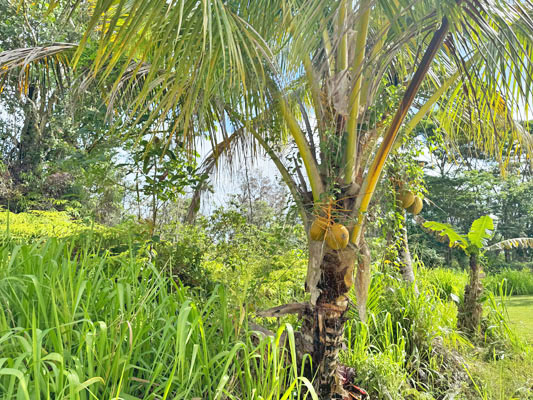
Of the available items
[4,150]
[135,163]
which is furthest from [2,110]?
[135,163]

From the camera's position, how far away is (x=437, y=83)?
3113mm

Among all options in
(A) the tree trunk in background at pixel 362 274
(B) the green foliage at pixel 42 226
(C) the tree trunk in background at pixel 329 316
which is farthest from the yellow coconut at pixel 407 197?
(B) the green foliage at pixel 42 226

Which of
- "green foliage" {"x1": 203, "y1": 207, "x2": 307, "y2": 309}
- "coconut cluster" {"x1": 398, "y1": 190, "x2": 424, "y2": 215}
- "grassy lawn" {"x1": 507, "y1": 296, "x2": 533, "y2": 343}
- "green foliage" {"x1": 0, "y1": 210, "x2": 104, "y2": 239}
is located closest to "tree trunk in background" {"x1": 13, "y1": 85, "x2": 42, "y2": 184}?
"green foliage" {"x1": 0, "y1": 210, "x2": 104, "y2": 239}

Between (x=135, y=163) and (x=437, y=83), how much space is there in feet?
8.73

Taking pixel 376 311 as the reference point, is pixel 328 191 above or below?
above

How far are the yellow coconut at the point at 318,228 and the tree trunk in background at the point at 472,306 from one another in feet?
9.82

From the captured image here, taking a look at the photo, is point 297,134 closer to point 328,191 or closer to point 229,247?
point 328,191

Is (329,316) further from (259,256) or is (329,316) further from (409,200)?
(409,200)

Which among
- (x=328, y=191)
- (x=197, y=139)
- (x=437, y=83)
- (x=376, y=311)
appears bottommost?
(x=376, y=311)

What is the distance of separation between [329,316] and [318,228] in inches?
22.7

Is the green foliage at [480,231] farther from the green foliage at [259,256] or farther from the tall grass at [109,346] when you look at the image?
the tall grass at [109,346]

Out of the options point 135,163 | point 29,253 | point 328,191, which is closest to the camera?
point 29,253

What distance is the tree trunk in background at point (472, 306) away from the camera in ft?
14.3

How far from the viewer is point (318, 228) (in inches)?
90.0
